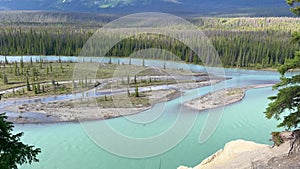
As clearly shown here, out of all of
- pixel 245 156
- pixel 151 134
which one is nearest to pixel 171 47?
pixel 151 134

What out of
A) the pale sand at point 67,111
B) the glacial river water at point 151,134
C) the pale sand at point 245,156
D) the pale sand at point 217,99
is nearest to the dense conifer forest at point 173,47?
the pale sand at point 217,99

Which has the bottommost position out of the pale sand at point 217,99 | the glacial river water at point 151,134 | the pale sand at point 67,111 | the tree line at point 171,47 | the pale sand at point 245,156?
the glacial river water at point 151,134

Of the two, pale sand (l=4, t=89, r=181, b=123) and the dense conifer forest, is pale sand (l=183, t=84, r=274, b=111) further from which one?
the dense conifer forest

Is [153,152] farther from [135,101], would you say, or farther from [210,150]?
[135,101]

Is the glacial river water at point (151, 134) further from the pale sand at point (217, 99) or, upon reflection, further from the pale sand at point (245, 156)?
the pale sand at point (245, 156)

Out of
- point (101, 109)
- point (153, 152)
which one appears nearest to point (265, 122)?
point (153, 152)
